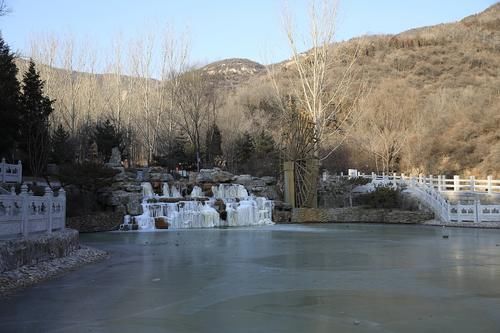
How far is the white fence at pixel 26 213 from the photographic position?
30.8ft

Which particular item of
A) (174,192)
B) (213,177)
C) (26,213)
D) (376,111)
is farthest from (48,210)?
(376,111)

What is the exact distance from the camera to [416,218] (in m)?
25.4

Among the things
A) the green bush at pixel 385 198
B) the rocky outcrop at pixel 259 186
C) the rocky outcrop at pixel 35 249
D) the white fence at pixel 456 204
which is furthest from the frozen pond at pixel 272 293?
the rocky outcrop at pixel 259 186

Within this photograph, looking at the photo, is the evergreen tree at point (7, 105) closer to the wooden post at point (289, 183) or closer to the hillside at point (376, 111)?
the wooden post at point (289, 183)

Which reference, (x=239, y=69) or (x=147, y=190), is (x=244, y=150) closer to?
(x=147, y=190)

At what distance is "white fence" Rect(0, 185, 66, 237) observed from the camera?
9.38m

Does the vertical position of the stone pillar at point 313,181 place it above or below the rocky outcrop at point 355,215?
above

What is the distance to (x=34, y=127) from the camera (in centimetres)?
2778

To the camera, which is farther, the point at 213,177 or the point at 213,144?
the point at 213,144

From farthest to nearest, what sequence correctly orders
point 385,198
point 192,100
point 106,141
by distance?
1. point 192,100
2. point 106,141
3. point 385,198

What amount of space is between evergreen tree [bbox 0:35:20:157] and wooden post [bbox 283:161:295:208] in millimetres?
13736

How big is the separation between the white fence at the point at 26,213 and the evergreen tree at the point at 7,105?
35.6 ft

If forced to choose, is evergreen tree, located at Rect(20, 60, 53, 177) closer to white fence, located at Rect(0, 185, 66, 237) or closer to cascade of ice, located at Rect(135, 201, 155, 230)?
cascade of ice, located at Rect(135, 201, 155, 230)

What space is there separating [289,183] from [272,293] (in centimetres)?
2147
